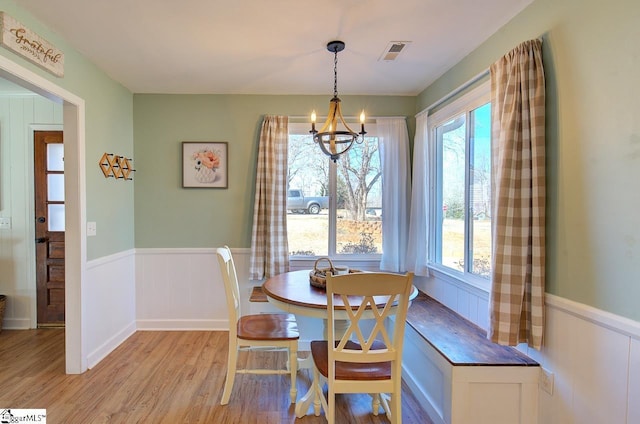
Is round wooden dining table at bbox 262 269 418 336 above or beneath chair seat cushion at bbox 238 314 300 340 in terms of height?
above

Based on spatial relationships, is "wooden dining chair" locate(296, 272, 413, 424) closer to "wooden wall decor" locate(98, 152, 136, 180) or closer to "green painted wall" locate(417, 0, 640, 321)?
"green painted wall" locate(417, 0, 640, 321)

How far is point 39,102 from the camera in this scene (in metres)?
3.30

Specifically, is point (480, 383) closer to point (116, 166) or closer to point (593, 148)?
point (593, 148)

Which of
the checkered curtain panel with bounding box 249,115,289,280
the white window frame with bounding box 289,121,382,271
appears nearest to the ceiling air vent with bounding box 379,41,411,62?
the white window frame with bounding box 289,121,382,271

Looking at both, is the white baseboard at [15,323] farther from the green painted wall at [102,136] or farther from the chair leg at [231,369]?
the chair leg at [231,369]

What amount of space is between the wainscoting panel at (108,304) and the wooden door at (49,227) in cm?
82

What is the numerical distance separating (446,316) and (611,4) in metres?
2.08

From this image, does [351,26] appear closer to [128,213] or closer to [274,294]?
[274,294]

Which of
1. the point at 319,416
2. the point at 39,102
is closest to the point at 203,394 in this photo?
the point at 319,416

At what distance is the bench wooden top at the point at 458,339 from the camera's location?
177 centimetres

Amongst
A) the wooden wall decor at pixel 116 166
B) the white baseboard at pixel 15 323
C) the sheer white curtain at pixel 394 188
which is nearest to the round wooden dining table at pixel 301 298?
the sheer white curtain at pixel 394 188

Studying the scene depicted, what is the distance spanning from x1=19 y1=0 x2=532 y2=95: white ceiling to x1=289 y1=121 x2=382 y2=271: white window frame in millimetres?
465

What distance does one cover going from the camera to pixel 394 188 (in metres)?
3.30

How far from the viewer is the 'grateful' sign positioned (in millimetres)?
1816
